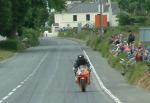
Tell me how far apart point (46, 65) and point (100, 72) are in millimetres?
10005

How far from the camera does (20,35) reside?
10100 centimetres

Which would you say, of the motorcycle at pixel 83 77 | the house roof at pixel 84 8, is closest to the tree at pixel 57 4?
the motorcycle at pixel 83 77

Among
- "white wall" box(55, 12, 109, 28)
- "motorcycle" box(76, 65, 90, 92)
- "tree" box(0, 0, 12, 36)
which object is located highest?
"tree" box(0, 0, 12, 36)

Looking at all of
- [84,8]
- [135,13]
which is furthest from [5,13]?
Result: [84,8]

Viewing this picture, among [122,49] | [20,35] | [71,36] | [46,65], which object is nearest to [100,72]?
[122,49]

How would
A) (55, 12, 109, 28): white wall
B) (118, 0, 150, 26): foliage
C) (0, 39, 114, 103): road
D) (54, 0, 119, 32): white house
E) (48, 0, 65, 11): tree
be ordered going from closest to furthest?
(0, 39, 114, 103): road → (48, 0, 65, 11): tree → (118, 0, 150, 26): foliage → (54, 0, 119, 32): white house → (55, 12, 109, 28): white wall

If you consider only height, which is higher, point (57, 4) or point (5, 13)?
point (57, 4)

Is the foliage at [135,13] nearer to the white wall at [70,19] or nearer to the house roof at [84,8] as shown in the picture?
the house roof at [84,8]

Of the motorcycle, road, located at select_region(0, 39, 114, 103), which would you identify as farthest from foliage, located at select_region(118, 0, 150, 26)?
the motorcycle

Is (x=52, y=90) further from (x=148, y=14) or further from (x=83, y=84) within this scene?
(x=148, y=14)

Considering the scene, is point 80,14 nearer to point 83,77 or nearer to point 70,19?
point 70,19

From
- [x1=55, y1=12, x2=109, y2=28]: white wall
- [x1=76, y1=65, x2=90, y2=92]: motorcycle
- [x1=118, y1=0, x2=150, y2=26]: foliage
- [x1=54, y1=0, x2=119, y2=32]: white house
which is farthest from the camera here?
[x1=55, y1=12, x2=109, y2=28]: white wall

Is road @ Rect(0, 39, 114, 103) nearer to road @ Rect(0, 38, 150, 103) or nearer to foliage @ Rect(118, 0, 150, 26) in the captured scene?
road @ Rect(0, 38, 150, 103)

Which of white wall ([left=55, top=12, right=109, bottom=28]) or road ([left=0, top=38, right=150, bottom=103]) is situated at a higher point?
road ([left=0, top=38, right=150, bottom=103])
